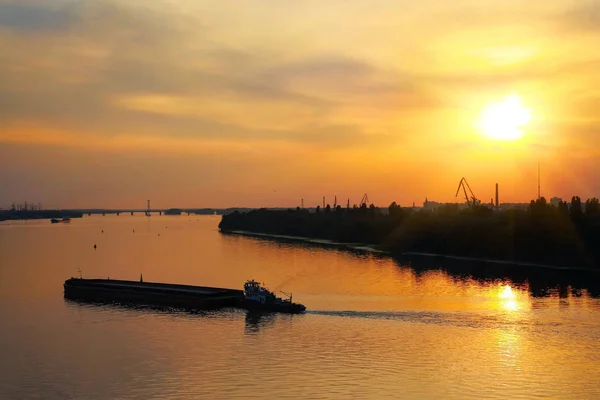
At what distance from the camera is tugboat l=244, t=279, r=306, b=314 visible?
289 ft

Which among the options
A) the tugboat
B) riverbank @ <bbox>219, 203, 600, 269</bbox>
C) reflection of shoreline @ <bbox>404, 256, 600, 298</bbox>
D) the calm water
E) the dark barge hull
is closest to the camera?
the calm water

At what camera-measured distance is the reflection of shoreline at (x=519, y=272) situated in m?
115

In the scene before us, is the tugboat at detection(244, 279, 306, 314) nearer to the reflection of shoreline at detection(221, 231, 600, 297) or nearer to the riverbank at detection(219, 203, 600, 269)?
the reflection of shoreline at detection(221, 231, 600, 297)

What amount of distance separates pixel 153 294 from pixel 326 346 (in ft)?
145

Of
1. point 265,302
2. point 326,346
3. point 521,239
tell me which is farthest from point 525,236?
point 326,346

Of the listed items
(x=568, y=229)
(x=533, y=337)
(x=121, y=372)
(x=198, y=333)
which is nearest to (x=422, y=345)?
(x=533, y=337)

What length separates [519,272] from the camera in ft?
456

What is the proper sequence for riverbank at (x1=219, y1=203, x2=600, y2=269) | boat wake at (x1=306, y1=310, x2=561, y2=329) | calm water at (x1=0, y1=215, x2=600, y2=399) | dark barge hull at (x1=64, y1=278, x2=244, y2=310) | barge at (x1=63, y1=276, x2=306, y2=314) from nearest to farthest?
calm water at (x1=0, y1=215, x2=600, y2=399)
boat wake at (x1=306, y1=310, x2=561, y2=329)
barge at (x1=63, y1=276, x2=306, y2=314)
dark barge hull at (x1=64, y1=278, x2=244, y2=310)
riverbank at (x1=219, y1=203, x2=600, y2=269)

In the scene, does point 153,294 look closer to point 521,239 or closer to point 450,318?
point 450,318

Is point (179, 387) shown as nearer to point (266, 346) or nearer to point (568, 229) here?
point (266, 346)

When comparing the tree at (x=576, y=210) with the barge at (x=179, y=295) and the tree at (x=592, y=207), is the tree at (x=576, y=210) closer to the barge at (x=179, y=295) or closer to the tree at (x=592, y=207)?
the tree at (x=592, y=207)

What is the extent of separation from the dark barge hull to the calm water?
520cm

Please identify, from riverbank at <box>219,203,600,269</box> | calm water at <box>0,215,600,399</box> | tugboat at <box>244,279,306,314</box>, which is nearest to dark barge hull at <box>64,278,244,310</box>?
tugboat at <box>244,279,306,314</box>

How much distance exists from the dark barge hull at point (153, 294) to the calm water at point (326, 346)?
520 cm
